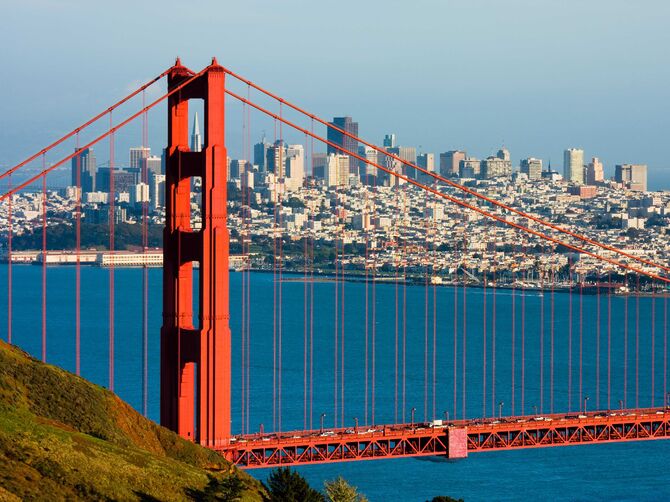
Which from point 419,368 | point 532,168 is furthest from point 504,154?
point 419,368

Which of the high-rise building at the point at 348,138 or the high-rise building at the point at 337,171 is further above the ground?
the high-rise building at the point at 348,138

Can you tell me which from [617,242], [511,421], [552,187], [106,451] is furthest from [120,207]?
[106,451]

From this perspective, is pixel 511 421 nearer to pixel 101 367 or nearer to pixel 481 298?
pixel 101 367

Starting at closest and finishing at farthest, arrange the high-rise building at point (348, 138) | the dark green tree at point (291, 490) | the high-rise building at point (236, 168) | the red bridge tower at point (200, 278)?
the dark green tree at point (291, 490)
the red bridge tower at point (200, 278)
the high-rise building at point (236, 168)
the high-rise building at point (348, 138)

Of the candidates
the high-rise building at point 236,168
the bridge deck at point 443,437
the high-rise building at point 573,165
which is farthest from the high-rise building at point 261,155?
the bridge deck at point 443,437

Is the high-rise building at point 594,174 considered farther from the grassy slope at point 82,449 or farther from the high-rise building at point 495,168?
the grassy slope at point 82,449

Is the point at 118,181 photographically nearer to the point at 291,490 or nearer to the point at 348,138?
the point at 348,138

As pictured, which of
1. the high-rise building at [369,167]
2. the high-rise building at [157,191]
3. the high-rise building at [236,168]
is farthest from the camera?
the high-rise building at [369,167]
